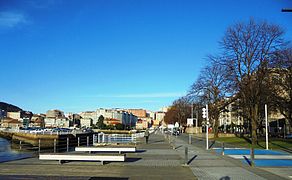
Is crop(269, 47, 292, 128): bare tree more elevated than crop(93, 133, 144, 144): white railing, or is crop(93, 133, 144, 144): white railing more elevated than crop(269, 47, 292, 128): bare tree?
crop(269, 47, 292, 128): bare tree

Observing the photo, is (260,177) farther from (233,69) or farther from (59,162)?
(233,69)

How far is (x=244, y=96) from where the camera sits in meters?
39.3

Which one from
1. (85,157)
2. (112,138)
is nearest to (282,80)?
(112,138)

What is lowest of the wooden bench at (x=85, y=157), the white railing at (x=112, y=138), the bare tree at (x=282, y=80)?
the white railing at (x=112, y=138)

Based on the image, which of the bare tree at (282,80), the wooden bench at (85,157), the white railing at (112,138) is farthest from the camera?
the white railing at (112,138)

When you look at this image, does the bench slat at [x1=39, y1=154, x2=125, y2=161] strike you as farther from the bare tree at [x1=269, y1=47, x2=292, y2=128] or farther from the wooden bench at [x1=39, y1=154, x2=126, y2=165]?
the bare tree at [x1=269, y1=47, x2=292, y2=128]

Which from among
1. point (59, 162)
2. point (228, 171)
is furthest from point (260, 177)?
point (59, 162)

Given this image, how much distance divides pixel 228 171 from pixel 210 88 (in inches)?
1503

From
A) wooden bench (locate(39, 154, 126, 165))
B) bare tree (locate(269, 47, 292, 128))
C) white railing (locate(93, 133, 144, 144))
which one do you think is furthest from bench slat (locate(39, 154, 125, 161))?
bare tree (locate(269, 47, 292, 128))

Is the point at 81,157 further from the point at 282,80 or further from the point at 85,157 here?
the point at 282,80

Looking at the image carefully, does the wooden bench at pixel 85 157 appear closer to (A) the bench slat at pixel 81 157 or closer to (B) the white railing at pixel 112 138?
(A) the bench slat at pixel 81 157

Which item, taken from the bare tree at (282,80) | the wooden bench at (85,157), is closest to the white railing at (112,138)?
the bare tree at (282,80)

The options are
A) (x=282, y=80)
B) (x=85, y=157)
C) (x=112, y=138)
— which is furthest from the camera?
(x=282, y=80)

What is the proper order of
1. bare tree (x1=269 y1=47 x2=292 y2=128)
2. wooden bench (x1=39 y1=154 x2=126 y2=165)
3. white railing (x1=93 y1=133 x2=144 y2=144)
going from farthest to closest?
white railing (x1=93 y1=133 x2=144 y2=144)
bare tree (x1=269 y1=47 x2=292 y2=128)
wooden bench (x1=39 y1=154 x2=126 y2=165)
